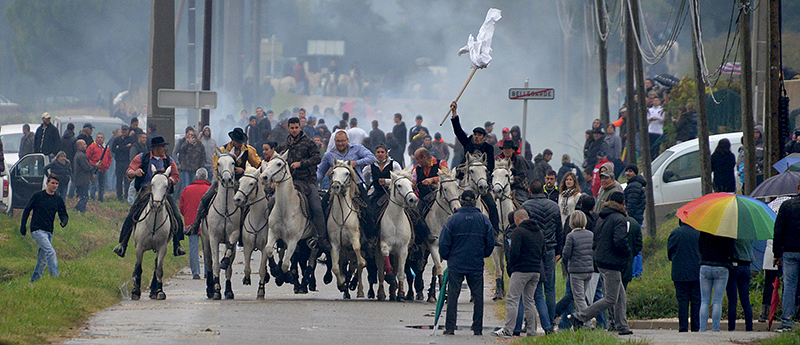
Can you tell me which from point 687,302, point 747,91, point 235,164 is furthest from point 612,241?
point 235,164

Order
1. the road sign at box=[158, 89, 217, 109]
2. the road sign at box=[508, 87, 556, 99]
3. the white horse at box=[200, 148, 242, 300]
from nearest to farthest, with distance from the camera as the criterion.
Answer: the white horse at box=[200, 148, 242, 300]
the road sign at box=[508, 87, 556, 99]
the road sign at box=[158, 89, 217, 109]

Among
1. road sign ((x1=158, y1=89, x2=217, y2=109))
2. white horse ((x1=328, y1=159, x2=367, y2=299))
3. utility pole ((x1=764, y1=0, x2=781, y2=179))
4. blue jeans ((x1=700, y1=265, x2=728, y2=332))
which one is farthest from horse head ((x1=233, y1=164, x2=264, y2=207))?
utility pole ((x1=764, y1=0, x2=781, y2=179))

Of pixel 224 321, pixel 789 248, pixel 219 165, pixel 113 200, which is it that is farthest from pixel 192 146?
pixel 789 248

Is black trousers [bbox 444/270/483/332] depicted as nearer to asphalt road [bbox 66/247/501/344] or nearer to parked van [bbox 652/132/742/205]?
asphalt road [bbox 66/247/501/344]

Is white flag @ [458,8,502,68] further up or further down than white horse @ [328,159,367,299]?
further up

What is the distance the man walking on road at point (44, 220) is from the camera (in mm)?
16594

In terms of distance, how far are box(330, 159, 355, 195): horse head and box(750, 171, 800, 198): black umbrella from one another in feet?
18.0

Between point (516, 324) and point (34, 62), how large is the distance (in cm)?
6400

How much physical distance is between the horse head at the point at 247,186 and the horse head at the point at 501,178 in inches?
131

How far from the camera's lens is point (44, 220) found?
1673 centimetres

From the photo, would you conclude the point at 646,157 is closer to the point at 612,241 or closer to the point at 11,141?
the point at 612,241

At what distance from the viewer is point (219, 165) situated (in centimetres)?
1548

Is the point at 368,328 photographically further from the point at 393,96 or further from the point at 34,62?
the point at 34,62

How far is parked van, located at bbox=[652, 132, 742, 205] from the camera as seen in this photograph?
81.1ft
